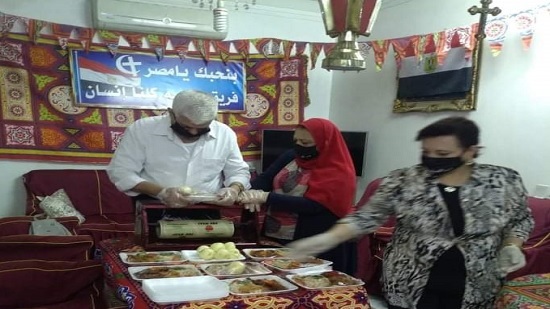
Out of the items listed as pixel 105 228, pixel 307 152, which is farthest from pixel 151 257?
pixel 105 228

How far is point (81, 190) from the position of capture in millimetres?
4246

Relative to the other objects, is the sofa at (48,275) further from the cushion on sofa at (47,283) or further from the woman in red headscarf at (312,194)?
the woman in red headscarf at (312,194)

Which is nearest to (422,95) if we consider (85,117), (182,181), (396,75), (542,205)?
(396,75)

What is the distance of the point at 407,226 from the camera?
Answer: 1.70 metres

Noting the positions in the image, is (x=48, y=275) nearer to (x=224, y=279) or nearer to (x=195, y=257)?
(x=195, y=257)

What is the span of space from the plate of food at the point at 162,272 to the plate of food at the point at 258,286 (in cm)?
14

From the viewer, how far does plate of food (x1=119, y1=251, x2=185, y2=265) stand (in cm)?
175

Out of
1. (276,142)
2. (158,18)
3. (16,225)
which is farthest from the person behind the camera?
(276,142)

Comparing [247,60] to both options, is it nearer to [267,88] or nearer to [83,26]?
[267,88]

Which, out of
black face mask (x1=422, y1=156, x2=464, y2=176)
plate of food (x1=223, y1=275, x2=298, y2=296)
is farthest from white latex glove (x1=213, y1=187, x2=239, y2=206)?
black face mask (x1=422, y1=156, x2=464, y2=176)

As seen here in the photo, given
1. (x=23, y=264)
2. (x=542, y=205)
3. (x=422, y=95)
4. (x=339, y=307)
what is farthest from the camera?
(x=422, y=95)

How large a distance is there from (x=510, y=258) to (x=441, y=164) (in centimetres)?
37

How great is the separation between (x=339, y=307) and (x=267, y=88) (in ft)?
12.3

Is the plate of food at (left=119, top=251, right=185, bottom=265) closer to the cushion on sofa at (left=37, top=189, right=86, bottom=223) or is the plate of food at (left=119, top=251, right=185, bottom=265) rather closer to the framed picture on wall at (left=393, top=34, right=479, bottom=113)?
the cushion on sofa at (left=37, top=189, right=86, bottom=223)
